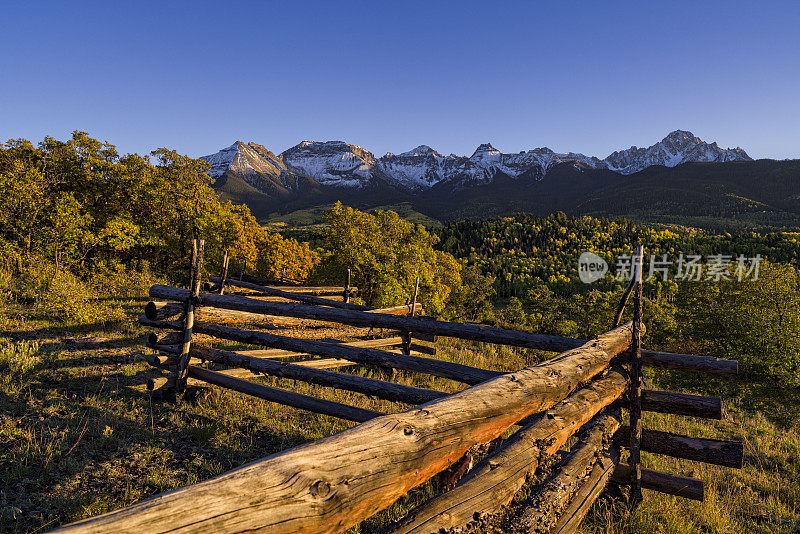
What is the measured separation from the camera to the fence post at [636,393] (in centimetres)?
428

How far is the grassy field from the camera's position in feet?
11.6

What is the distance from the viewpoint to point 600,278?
260 ft

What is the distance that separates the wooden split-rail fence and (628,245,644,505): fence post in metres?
0.02

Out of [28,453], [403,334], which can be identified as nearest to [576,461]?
[28,453]

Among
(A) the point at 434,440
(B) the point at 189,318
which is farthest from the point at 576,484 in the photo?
(B) the point at 189,318

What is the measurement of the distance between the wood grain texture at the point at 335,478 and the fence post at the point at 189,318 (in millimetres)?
5211

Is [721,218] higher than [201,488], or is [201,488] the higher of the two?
[721,218]

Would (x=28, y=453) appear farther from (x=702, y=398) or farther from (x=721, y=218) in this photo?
(x=721, y=218)

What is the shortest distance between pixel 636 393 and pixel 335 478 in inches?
178

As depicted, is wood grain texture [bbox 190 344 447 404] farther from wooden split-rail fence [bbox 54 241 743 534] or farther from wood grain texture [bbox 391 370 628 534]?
wood grain texture [bbox 391 370 628 534]

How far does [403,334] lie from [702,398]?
20.7 ft

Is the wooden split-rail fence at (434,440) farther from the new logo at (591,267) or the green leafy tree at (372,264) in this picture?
the new logo at (591,267)

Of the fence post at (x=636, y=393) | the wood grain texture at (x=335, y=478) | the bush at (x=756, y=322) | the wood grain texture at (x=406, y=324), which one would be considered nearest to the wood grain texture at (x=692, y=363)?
the fence post at (x=636, y=393)

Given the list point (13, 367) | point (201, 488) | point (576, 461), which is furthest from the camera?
point (13, 367)
